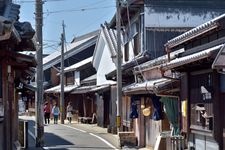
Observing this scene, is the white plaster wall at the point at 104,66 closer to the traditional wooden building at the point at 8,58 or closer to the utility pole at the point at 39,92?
the utility pole at the point at 39,92

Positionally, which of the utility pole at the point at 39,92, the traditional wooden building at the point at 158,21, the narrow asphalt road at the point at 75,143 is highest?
the traditional wooden building at the point at 158,21

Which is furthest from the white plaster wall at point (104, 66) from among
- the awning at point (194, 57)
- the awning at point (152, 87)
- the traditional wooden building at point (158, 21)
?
the awning at point (194, 57)

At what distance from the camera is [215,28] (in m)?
12.8

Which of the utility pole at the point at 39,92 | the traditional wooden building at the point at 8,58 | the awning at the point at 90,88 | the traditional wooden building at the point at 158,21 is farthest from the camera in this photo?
the awning at the point at 90,88

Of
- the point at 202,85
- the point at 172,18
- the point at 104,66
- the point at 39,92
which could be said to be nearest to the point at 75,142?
the point at 39,92

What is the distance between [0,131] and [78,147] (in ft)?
40.0

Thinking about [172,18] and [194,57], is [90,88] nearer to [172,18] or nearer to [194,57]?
[172,18]

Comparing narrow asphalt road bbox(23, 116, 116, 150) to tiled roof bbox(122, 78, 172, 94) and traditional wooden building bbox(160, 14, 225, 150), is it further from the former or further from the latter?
traditional wooden building bbox(160, 14, 225, 150)

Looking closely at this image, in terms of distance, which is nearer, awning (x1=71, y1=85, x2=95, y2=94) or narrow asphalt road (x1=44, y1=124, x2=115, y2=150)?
narrow asphalt road (x1=44, y1=124, x2=115, y2=150)

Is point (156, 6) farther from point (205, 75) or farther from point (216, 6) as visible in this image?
point (205, 75)

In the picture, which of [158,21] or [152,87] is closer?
[152,87]

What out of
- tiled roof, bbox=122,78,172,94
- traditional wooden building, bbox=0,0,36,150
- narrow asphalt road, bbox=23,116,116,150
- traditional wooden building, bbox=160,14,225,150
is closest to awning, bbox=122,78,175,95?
tiled roof, bbox=122,78,172,94

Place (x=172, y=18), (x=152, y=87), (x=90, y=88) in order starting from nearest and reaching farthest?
(x=152, y=87) < (x=172, y=18) < (x=90, y=88)

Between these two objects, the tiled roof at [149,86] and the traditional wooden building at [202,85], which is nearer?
the traditional wooden building at [202,85]
